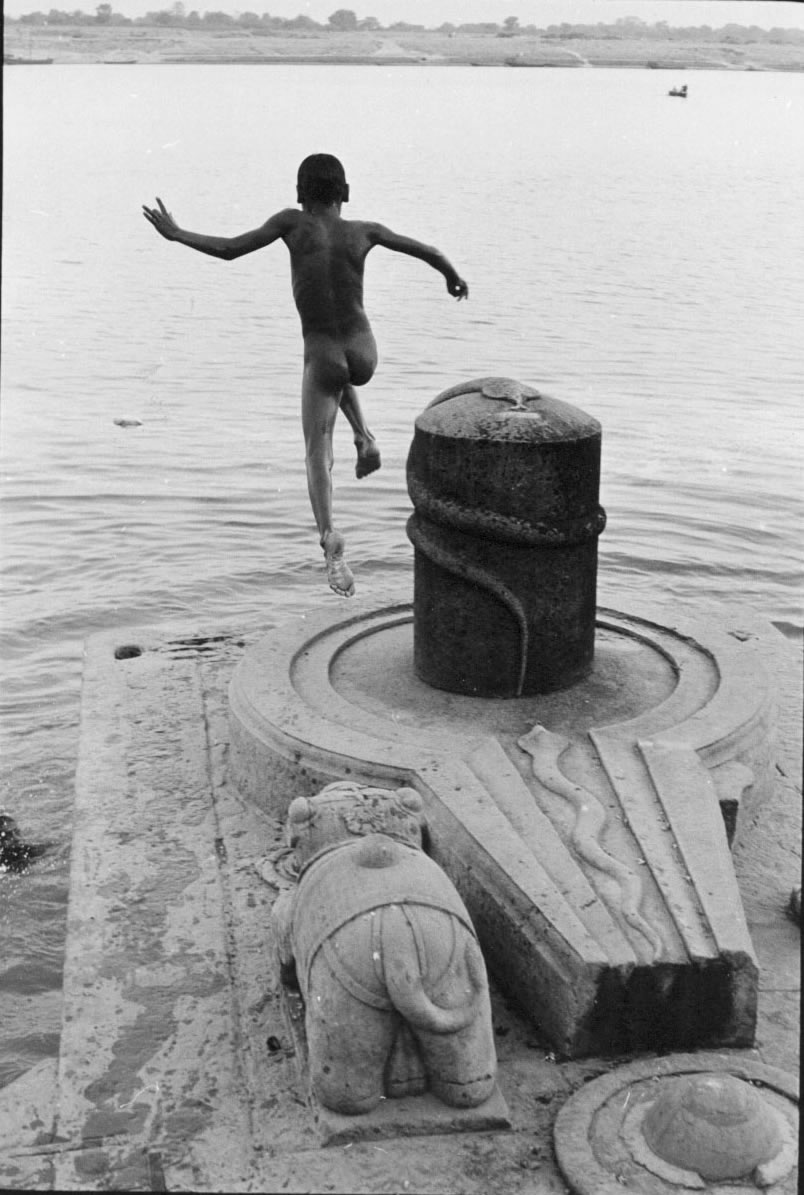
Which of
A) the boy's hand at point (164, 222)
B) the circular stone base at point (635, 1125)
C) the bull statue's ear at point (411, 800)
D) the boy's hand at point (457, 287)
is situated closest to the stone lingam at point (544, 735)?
the circular stone base at point (635, 1125)

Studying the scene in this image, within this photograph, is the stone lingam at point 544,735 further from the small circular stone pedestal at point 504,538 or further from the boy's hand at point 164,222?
the boy's hand at point 164,222

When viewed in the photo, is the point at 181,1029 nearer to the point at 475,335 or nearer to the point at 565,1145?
the point at 565,1145

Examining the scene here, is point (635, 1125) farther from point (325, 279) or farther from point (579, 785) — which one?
point (325, 279)

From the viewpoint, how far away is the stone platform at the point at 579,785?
4820mm

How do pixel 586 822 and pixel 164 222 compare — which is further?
pixel 164 222

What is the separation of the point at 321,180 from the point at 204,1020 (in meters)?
3.64

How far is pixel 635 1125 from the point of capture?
438 centimetres

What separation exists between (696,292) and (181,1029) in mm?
17653

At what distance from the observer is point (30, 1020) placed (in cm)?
603

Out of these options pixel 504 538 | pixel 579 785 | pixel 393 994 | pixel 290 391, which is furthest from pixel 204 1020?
pixel 290 391

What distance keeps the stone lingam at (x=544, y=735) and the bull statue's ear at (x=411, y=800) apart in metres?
0.27

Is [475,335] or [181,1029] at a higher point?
[475,335]

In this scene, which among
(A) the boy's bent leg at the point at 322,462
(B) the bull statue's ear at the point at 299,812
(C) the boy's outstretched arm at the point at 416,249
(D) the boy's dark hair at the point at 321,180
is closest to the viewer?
(B) the bull statue's ear at the point at 299,812

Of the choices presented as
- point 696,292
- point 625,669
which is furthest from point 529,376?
point 625,669
